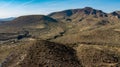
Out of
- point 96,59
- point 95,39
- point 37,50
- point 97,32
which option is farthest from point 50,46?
point 97,32

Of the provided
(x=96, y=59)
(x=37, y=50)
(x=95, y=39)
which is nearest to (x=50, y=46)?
(x=37, y=50)

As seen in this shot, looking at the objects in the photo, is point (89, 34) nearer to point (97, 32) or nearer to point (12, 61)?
point (97, 32)

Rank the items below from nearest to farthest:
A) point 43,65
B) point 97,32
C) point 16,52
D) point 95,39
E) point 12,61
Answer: point 43,65, point 12,61, point 16,52, point 95,39, point 97,32

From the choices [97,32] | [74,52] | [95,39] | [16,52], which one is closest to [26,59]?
[16,52]

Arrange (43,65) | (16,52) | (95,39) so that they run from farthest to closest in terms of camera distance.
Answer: (95,39) → (16,52) → (43,65)

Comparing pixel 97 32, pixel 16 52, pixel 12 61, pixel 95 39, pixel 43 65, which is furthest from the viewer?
pixel 97 32

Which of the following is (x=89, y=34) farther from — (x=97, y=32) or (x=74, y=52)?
(x=74, y=52)

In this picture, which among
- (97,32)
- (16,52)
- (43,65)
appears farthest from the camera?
(97,32)

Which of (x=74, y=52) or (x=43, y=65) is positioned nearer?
(x=43, y=65)

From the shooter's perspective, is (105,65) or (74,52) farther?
(74,52)
